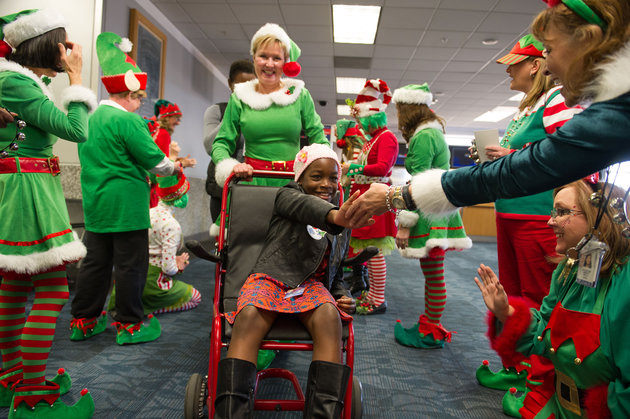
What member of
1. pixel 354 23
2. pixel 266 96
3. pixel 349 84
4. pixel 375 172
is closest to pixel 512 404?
pixel 375 172

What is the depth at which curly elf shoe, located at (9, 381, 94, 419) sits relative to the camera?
1498 millimetres

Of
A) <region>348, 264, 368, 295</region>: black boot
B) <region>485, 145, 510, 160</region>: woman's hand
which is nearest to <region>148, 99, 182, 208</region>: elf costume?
<region>348, 264, 368, 295</region>: black boot

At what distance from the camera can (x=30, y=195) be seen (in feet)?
4.95

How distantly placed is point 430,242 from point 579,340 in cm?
136

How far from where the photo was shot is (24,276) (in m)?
1.57

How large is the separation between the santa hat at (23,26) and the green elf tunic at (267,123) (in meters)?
0.90

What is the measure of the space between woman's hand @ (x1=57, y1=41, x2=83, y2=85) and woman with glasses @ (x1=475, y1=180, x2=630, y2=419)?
1.70m

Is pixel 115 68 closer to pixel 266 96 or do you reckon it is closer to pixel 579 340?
pixel 266 96

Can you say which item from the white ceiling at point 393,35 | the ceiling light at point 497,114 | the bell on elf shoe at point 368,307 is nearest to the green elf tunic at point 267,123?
the bell on elf shoe at point 368,307

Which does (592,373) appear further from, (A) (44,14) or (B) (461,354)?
(A) (44,14)

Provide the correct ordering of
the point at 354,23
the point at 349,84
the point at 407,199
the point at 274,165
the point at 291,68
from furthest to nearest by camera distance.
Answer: the point at 349,84, the point at 354,23, the point at 291,68, the point at 274,165, the point at 407,199

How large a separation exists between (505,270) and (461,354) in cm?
84

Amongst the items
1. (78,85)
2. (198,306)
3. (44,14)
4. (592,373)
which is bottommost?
(198,306)

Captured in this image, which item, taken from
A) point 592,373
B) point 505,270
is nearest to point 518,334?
point 592,373
